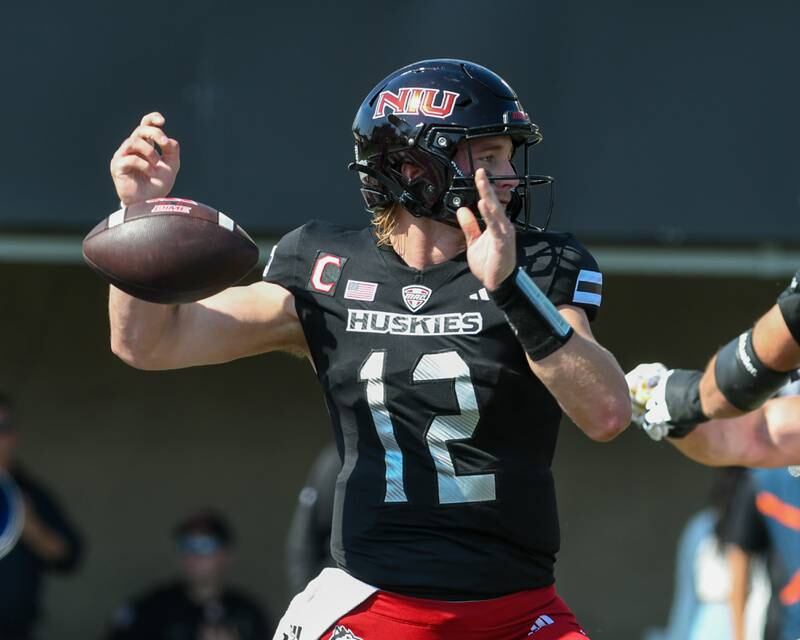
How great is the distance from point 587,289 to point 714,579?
357cm

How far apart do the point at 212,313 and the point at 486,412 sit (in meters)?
0.73

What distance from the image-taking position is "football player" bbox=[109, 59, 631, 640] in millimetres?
3385

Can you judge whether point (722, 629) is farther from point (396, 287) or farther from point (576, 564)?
point (396, 287)

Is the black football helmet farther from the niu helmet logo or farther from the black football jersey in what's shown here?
the black football jersey

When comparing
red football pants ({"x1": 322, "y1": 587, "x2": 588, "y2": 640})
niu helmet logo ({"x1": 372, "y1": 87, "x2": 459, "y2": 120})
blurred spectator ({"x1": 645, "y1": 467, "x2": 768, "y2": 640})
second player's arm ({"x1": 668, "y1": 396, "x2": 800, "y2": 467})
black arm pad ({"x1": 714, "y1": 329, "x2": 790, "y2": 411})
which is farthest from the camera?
blurred spectator ({"x1": 645, "y1": 467, "x2": 768, "y2": 640})

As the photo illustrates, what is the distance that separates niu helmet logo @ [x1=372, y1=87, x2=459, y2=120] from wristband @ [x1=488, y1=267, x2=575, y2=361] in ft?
1.75

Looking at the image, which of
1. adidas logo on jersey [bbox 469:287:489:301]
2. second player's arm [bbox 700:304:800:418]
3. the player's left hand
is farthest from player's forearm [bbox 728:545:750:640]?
the player's left hand

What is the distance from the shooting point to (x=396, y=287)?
11.7ft

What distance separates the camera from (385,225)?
3732 mm

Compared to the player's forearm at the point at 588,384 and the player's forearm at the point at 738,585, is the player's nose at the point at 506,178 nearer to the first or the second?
the player's forearm at the point at 588,384

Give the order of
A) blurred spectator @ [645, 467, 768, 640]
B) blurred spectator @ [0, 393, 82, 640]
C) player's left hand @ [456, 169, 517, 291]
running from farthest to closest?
blurred spectator @ [0, 393, 82, 640]
blurred spectator @ [645, 467, 768, 640]
player's left hand @ [456, 169, 517, 291]

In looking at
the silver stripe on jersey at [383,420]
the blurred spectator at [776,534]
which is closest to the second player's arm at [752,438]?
the silver stripe on jersey at [383,420]

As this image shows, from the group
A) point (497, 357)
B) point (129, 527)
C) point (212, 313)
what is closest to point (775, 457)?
point (497, 357)

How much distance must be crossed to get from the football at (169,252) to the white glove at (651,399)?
1.18 metres
